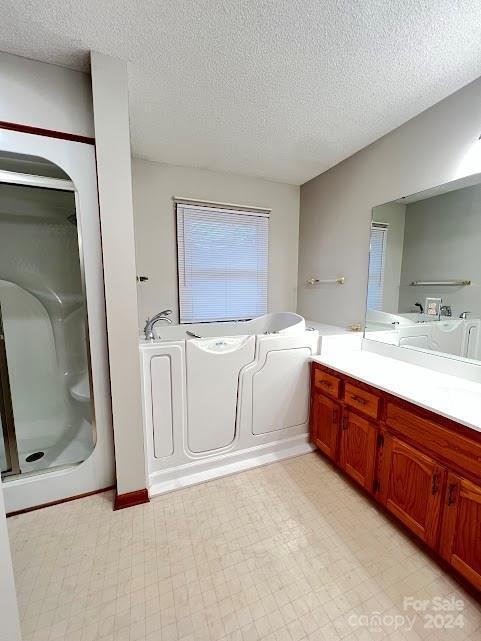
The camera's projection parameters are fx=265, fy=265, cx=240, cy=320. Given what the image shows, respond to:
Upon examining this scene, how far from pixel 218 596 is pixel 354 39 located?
8.46ft

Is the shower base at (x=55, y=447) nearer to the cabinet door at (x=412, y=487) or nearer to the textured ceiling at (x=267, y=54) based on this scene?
the cabinet door at (x=412, y=487)

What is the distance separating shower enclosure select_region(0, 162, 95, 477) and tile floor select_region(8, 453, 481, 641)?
Answer: 1.87 ft

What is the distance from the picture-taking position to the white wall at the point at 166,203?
2441 mm

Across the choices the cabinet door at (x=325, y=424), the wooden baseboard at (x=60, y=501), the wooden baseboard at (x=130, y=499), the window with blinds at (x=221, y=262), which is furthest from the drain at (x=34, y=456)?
the cabinet door at (x=325, y=424)

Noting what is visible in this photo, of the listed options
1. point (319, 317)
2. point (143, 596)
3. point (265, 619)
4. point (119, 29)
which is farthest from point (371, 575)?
point (119, 29)

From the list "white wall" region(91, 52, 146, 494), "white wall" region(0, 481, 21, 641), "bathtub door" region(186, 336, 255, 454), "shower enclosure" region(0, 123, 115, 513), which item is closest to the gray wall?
"bathtub door" region(186, 336, 255, 454)

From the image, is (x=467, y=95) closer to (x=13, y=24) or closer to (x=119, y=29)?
(x=119, y=29)

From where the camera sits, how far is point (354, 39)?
1.24 meters

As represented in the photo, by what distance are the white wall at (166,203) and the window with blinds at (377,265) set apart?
1.12 meters

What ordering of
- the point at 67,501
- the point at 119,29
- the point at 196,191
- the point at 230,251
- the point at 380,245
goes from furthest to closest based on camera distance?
the point at 230,251 < the point at 196,191 < the point at 380,245 < the point at 67,501 < the point at 119,29

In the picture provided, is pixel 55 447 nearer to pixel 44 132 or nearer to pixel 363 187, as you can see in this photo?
pixel 44 132

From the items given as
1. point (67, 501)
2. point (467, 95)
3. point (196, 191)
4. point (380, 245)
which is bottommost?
point (67, 501)

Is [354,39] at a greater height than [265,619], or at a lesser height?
greater

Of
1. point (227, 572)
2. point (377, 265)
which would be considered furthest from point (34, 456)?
point (377, 265)
